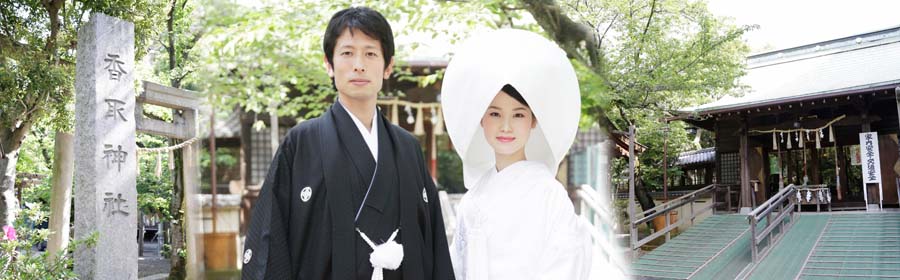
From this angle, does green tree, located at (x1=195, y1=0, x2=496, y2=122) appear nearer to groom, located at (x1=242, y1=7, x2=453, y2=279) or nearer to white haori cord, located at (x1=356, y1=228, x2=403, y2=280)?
groom, located at (x1=242, y1=7, x2=453, y2=279)

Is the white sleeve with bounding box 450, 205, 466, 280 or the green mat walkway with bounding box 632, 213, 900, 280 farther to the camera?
the green mat walkway with bounding box 632, 213, 900, 280

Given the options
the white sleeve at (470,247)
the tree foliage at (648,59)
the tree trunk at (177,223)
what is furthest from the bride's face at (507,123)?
the tree trunk at (177,223)

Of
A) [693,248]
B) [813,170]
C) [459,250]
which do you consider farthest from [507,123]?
[813,170]

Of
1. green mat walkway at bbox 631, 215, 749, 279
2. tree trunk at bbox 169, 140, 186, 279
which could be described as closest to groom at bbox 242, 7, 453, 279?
green mat walkway at bbox 631, 215, 749, 279

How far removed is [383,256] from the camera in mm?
1723

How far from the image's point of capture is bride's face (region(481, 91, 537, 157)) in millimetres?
1854

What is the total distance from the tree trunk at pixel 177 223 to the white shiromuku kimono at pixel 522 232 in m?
3.68

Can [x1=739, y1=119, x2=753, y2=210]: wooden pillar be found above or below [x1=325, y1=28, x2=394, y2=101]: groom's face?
below

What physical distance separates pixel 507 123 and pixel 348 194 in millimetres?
527

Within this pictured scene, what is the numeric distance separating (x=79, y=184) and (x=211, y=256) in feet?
4.45

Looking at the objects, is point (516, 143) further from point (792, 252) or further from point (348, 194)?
point (792, 252)

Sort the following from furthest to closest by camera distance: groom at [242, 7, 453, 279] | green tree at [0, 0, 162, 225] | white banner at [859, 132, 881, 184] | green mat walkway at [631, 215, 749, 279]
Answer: green tree at [0, 0, 162, 225] → green mat walkway at [631, 215, 749, 279] → white banner at [859, 132, 881, 184] → groom at [242, 7, 453, 279]

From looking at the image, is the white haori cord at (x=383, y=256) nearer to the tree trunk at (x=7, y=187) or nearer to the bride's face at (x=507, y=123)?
the bride's face at (x=507, y=123)

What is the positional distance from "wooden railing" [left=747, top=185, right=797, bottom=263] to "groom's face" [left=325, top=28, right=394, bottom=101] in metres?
2.15
